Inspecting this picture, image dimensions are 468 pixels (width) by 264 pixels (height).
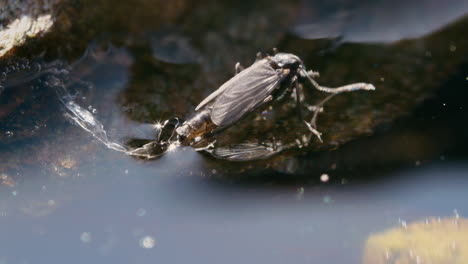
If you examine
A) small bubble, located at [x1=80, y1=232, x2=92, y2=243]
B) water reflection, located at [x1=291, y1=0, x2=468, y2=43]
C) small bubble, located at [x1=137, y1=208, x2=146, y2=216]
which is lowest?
small bubble, located at [x1=80, y1=232, x2=92, y2=243]

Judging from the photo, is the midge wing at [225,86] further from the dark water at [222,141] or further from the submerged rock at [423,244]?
the submerged rock at [423,244]

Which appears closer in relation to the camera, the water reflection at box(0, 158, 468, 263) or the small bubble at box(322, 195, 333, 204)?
the water reflection at box(0, 158, 468, 263)

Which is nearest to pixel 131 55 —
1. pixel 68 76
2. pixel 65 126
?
pixel 68 76

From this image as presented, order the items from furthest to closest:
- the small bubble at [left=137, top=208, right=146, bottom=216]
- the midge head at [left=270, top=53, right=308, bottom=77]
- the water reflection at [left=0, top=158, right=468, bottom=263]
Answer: the midge head at [left=270, top=53, right=308, bottom=77] < the small bubble at [left=137, top=208, right=146, bottom=216] < the water reflection at [left=0, top=158, right=468, bottom=263]

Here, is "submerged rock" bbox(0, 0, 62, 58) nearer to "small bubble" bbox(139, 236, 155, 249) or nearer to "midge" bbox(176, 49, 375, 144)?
"midge" bbox(176, 49, 375, 144)

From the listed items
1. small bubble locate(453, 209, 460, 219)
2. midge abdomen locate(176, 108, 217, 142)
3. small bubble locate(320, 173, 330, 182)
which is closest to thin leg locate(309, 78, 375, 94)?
small bubble locate(320, 173, 330, 182)

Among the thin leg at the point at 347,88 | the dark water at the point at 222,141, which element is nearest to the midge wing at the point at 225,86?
the dark water at the point at 222,141
